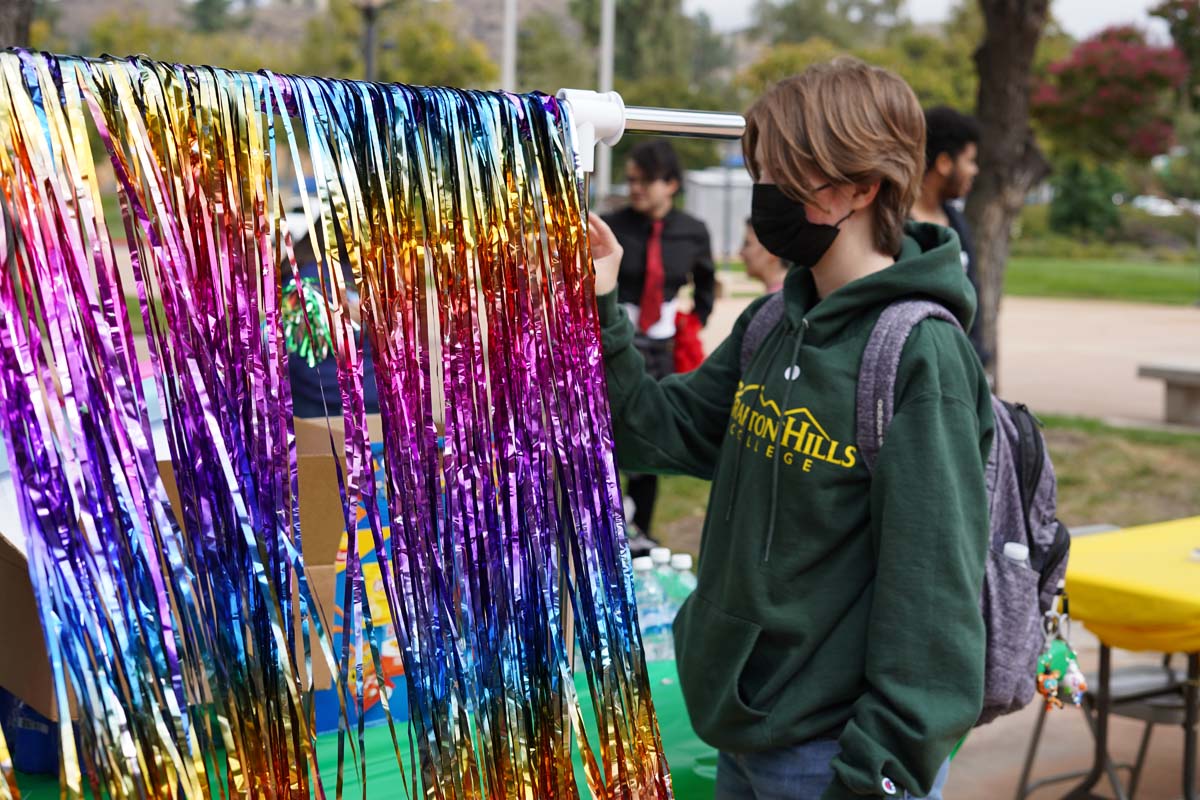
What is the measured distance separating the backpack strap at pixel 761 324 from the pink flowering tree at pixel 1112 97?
17387 mm

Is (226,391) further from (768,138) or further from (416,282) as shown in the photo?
(768,138)

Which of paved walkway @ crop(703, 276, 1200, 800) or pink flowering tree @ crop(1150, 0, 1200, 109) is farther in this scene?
pink flowering tree @ crop(1150, 0, 1200, 109)

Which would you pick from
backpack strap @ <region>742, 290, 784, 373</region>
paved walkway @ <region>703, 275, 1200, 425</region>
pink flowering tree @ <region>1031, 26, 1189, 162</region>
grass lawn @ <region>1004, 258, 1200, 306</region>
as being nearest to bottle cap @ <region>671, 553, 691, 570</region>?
backpack strap @ <region>742, 290, 784, 373</region>

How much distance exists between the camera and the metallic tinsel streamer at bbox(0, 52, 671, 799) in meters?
0.97

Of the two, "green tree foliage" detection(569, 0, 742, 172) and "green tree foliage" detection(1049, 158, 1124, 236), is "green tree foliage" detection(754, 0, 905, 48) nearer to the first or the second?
"green tree foliage" detection(569, 0, 742, 172)

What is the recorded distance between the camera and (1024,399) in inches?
428

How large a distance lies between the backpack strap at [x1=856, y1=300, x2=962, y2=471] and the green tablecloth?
2.10 ft

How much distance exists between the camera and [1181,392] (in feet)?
32.3

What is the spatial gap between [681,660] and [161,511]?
3.12 ft

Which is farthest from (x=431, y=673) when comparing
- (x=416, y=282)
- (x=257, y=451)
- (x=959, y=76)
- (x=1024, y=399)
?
(x=959, y=76)

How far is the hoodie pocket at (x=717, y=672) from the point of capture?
1.65m

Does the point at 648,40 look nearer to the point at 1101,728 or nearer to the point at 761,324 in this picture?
the point at 1101,728

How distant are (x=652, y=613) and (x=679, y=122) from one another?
1551 millimetres

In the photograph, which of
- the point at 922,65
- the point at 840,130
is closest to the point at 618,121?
the point at 840,130
